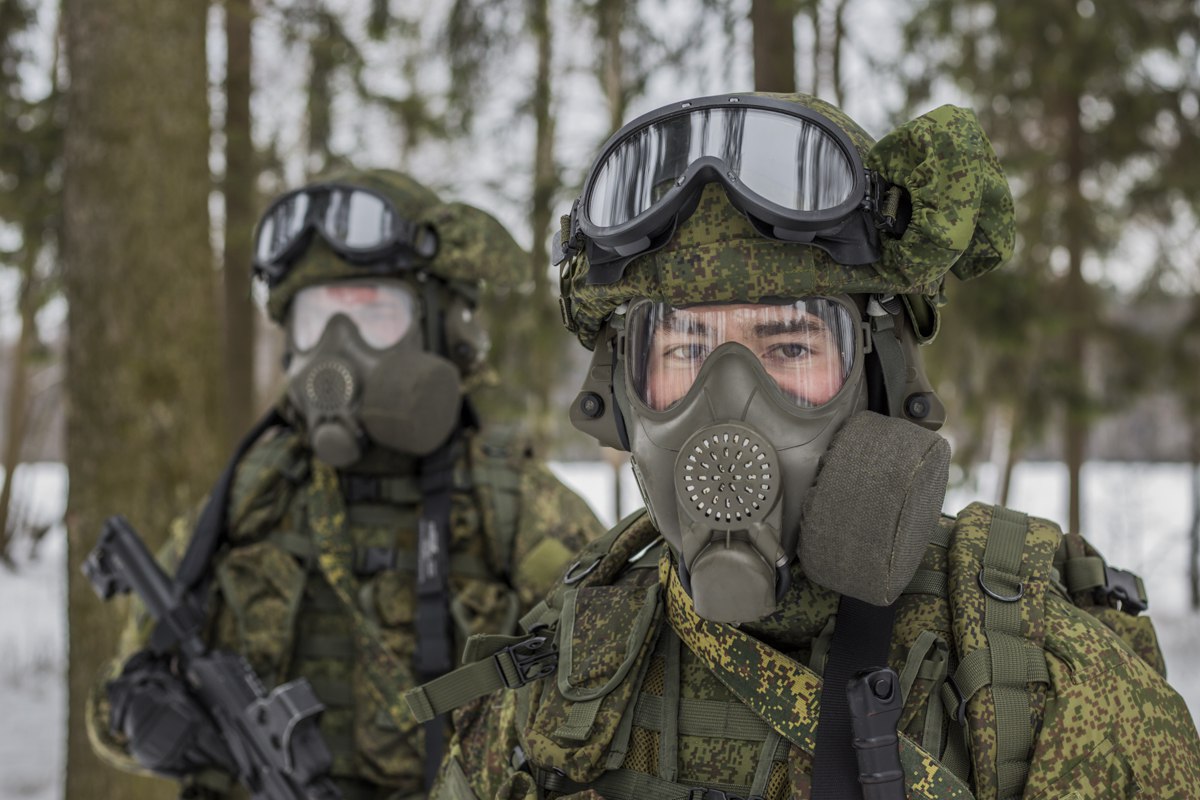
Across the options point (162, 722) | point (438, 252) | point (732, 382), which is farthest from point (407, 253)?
point (732, 382)

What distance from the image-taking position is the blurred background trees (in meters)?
4.91

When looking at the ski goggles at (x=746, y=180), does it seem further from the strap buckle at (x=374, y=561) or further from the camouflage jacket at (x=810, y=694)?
the strap buckle at (x=374, y=561)

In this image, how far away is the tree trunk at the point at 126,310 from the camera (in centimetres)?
486

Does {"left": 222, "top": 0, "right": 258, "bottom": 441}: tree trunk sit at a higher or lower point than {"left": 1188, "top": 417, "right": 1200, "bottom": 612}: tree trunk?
higher

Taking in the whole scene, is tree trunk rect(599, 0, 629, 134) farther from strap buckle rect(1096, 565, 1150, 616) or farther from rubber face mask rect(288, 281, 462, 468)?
strap buckle rect(1096, 565, 1150, 616)

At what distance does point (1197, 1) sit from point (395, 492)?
1045cm

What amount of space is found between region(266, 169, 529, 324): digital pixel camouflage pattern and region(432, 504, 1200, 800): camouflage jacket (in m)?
1.75

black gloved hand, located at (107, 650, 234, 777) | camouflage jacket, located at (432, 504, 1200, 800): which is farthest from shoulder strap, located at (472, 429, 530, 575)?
camouflage jacket, located at (432, 504, 1200, 800)

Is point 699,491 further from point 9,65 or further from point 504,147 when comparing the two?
point 504,147

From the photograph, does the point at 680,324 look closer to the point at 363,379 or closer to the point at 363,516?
the point at 363,379

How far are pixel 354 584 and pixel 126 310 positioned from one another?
2.18 m

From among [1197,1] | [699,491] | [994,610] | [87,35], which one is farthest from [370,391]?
[1197,1]

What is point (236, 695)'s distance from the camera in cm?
326

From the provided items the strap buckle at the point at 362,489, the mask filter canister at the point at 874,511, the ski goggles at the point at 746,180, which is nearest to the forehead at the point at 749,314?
the ski goggles at the point at 746,180
